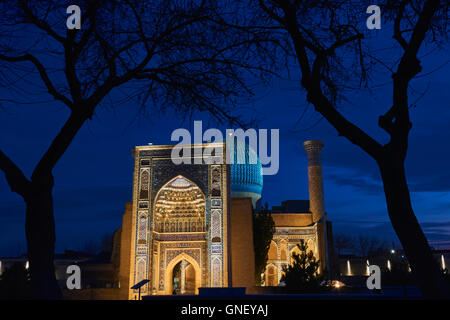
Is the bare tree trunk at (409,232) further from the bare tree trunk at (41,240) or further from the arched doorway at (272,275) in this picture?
the arched doorway at (272,275)

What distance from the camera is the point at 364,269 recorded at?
25.4 meters

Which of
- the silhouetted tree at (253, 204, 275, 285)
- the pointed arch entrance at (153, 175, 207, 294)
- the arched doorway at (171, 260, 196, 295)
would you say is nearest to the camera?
the pointed arch entrance at (153, 175, 207, 294)

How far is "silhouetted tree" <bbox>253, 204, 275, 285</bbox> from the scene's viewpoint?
18562mm

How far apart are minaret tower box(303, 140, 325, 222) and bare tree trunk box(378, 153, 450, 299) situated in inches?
838

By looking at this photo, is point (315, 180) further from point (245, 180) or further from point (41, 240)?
point (41, 240)

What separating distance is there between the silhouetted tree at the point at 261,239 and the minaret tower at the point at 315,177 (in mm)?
4682

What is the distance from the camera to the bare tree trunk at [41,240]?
272 centimetres

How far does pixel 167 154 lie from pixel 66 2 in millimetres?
14341

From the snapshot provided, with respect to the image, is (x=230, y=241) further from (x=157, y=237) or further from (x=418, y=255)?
(x=418, y=255)

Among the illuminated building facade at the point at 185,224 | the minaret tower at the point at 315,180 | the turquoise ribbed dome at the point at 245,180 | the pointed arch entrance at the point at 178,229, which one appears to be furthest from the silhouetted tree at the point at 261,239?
the turquoise ribbed dome at the point at 245,180

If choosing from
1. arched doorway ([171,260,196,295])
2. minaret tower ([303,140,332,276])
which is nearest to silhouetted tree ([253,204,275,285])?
arched doorway ([171,260,196,295])

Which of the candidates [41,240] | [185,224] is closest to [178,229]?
[185,224]

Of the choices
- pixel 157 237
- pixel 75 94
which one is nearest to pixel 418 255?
pixel 75 94

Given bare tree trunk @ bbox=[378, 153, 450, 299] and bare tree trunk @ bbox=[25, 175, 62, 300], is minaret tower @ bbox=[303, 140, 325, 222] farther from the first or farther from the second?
bare tree trunk @ bbox=[25, 175, 62, 300]
